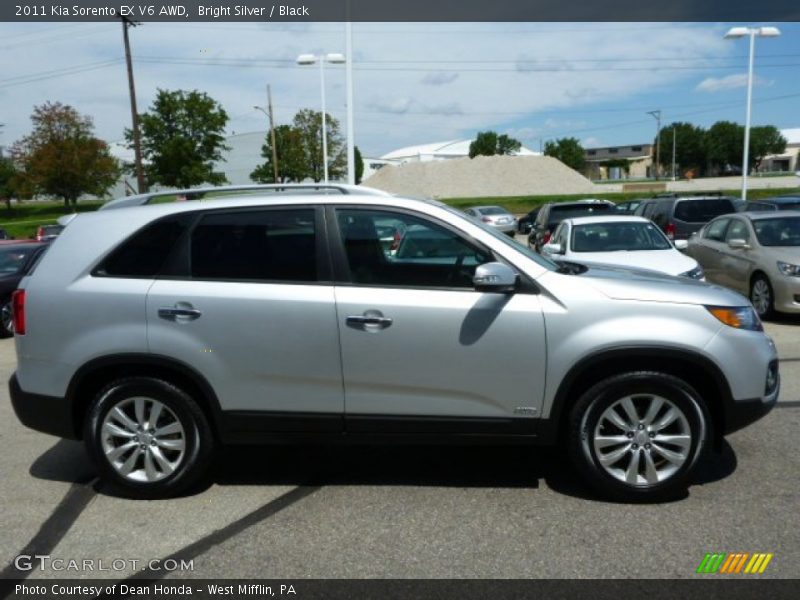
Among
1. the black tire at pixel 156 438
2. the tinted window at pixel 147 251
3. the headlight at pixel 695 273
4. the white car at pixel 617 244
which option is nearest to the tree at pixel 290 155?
the white car at pixel 617 244

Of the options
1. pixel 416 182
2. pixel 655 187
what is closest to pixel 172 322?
pixel 655 187

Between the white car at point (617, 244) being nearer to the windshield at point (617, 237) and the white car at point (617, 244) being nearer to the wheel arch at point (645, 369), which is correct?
the windshield at point (617, 237)

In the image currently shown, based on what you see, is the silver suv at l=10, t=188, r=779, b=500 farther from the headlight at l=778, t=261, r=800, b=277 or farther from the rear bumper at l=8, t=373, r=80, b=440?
the headlight at l=778, t=261, r=800, b=277

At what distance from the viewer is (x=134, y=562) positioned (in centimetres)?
373

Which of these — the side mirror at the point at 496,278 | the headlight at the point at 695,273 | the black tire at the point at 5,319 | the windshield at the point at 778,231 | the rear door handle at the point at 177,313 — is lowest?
the black tire at the point at 5,319

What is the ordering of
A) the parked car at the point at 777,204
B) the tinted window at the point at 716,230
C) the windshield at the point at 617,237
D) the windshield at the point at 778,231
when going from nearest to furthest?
the windshield at the point at 778,231 < the windshield at the point at 617,237 < the tinted window at the point at 716,230 < the parked car at the point at 777,204

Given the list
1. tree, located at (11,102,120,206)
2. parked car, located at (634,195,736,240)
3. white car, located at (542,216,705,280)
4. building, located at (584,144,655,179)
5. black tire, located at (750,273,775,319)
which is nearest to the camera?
black tire, located at (750,273,775,319)

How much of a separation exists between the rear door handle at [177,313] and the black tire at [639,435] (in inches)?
89.2

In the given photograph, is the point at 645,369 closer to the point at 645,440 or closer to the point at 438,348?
the point at 645,440

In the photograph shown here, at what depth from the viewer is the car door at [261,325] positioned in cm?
425

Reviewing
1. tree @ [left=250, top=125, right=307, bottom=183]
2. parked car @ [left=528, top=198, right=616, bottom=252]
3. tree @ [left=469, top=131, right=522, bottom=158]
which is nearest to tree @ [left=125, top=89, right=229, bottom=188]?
tree @ [left=250, top=125, right=307, bottom=183]

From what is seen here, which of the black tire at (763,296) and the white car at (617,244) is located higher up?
the white car at (617,244)

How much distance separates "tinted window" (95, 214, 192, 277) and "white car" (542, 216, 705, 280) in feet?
23.0

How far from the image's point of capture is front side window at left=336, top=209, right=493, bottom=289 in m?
4.29
